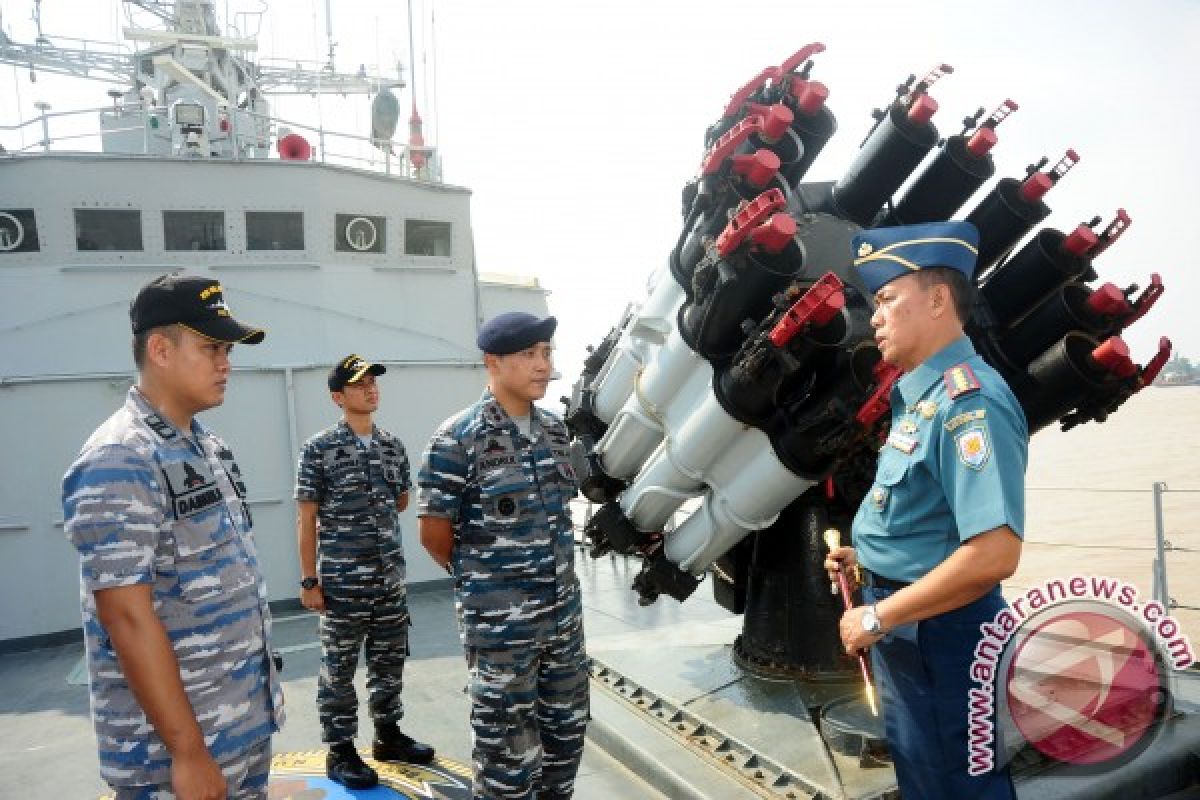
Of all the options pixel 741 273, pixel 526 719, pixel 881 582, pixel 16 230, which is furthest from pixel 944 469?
pixel 16 230

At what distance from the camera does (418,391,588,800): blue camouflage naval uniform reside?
9.20ft

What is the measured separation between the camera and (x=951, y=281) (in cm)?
209

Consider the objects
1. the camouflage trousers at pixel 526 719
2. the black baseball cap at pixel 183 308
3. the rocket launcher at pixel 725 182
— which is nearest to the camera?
the black baseball cap at pixel 183 308

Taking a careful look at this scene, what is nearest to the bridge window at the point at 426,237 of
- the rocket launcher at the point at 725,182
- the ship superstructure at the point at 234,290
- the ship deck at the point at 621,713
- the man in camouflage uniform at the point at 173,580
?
the ship superstructure at the point at 234,290

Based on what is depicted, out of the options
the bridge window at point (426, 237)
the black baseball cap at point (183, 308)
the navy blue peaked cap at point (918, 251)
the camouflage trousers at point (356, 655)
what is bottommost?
the camouflage trousers at point (356, 655)

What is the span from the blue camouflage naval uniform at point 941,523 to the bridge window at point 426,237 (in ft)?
24.9

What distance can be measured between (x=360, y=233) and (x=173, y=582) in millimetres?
7205

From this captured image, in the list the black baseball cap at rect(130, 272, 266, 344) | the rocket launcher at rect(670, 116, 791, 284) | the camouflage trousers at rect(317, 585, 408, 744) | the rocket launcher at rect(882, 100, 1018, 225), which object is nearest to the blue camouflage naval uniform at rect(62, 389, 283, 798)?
the black baseball cap at rect(130, 272, 266, 344)

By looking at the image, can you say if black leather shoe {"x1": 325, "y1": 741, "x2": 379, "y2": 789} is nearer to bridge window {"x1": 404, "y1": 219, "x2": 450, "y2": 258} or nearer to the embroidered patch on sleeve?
the embroidered patch on sleeve

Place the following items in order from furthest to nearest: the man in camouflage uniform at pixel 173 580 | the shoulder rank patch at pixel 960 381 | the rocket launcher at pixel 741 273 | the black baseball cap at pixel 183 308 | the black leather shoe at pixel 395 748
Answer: the black leather shoe at pixel 395 748 → the rocket launcher at pixel 741 273 → the black baseball cap at pixel 183 308 → the shoulder rank patch at pixel 960 381 → the man in camouflage uniform at pixel 173 580

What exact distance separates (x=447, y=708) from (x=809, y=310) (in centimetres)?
314

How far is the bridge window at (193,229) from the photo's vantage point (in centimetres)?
788

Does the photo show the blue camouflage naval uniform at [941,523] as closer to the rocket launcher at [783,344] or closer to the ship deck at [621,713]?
the rocket launcher at [783,344]

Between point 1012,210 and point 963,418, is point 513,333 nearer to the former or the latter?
point 963,418
